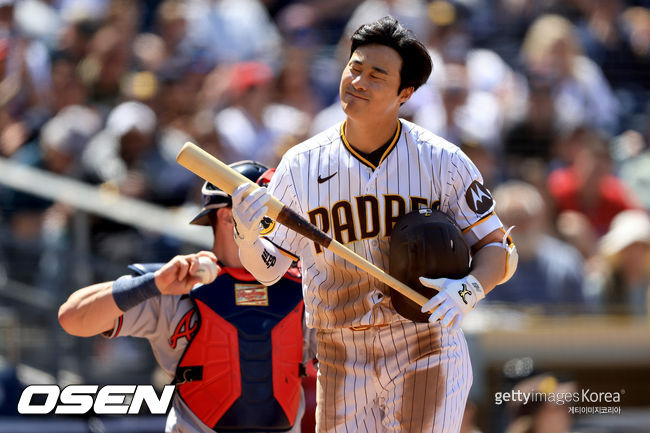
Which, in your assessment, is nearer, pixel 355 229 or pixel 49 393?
pixel 355 229

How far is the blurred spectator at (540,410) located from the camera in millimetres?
5383

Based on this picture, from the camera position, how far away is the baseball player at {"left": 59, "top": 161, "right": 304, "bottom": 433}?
12.7 feet

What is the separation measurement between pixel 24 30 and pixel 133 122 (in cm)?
163

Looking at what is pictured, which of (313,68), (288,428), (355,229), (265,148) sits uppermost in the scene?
(313,68)

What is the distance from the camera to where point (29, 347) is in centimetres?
612

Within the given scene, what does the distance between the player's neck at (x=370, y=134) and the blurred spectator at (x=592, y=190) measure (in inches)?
161

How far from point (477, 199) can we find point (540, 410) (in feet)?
7.43

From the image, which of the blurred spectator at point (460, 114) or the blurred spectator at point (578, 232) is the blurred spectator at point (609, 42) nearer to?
the blurred spectator at point (460, 114)

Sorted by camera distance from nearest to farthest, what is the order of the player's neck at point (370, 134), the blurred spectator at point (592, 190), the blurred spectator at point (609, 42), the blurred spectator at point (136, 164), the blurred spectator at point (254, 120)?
the player's neck at point (370, 134)
the blurred spectator at point (136, 164)
the blurred spectator at point (254, 120)
the blurred spectator at point (592, 190)
the blurred spectator at point (609, 42)

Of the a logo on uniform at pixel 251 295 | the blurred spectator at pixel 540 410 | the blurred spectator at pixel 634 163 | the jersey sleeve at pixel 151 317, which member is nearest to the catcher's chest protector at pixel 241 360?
the a logo on uniform at pixel 251 295

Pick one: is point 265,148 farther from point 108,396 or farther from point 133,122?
point 108,396

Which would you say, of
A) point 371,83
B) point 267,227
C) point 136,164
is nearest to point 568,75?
point 136,164

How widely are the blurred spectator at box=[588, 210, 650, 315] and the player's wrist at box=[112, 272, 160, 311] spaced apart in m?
3.96

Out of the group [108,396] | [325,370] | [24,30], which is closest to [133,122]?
[24,30]
